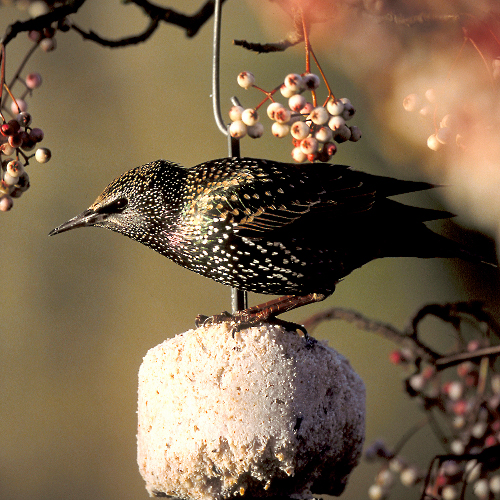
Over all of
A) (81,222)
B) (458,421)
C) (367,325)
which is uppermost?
(81,222)

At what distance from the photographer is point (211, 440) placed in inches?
21.7

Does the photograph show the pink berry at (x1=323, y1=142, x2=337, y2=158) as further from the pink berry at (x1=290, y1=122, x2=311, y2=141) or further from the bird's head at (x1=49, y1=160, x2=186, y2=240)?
the bird's head at (x1=49, y1=160, x2=186, y2=240)

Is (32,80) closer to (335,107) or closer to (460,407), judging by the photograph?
A: (335,107)

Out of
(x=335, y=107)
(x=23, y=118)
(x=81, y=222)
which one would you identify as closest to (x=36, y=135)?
(x=23, y=118)

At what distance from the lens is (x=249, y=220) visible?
2.11 ft

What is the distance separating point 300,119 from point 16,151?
313 mm

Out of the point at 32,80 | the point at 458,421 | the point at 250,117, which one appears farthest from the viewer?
the point at 458,421

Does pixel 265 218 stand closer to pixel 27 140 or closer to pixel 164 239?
pixel 164 239

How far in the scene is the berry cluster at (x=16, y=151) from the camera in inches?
25.5

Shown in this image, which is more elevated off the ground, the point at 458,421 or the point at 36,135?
the point at 36,135

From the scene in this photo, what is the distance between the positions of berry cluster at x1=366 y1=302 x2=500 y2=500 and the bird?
0.23 m

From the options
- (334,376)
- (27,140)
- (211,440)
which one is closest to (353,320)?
(334,376)

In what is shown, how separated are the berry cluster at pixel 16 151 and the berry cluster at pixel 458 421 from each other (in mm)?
558

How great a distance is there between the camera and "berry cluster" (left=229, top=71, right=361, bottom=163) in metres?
0.62
